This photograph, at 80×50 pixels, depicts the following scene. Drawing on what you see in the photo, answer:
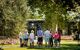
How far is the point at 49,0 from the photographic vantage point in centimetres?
2506

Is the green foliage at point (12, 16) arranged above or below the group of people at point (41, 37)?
above

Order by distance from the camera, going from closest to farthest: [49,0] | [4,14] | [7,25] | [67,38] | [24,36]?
[49,0] → [24,36] → [4,14] → [7,25] → [67,38]

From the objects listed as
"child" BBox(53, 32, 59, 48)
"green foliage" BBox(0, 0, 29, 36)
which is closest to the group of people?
"child" BBox(53, 32, 59, 48)

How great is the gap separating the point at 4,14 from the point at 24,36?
12864 millimetres

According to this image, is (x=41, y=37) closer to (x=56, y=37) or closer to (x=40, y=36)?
(x=40, y=36)

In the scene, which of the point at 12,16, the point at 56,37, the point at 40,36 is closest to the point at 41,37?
the point at 40,36

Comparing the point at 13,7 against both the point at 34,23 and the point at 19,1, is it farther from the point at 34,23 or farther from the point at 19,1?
the point at 34,23

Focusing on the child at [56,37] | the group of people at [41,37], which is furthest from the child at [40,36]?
the child at [56,37]

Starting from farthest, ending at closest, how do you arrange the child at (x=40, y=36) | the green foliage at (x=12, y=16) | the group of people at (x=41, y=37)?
the green foliage at (x=12, y=16) → the group of people at (x=41, y=37) → the child at (x=40, y=36)

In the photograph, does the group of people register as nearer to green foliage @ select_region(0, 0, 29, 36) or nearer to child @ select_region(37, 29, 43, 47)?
child @ select_region(37, 29, 43, 47)

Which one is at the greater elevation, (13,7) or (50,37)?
(13,7)

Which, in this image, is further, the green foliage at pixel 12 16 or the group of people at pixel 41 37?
the green foliage at pixel 12 16

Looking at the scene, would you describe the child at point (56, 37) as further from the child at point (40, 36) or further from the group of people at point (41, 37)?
the child at point (40, 36)

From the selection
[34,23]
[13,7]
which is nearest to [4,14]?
[13,7]
